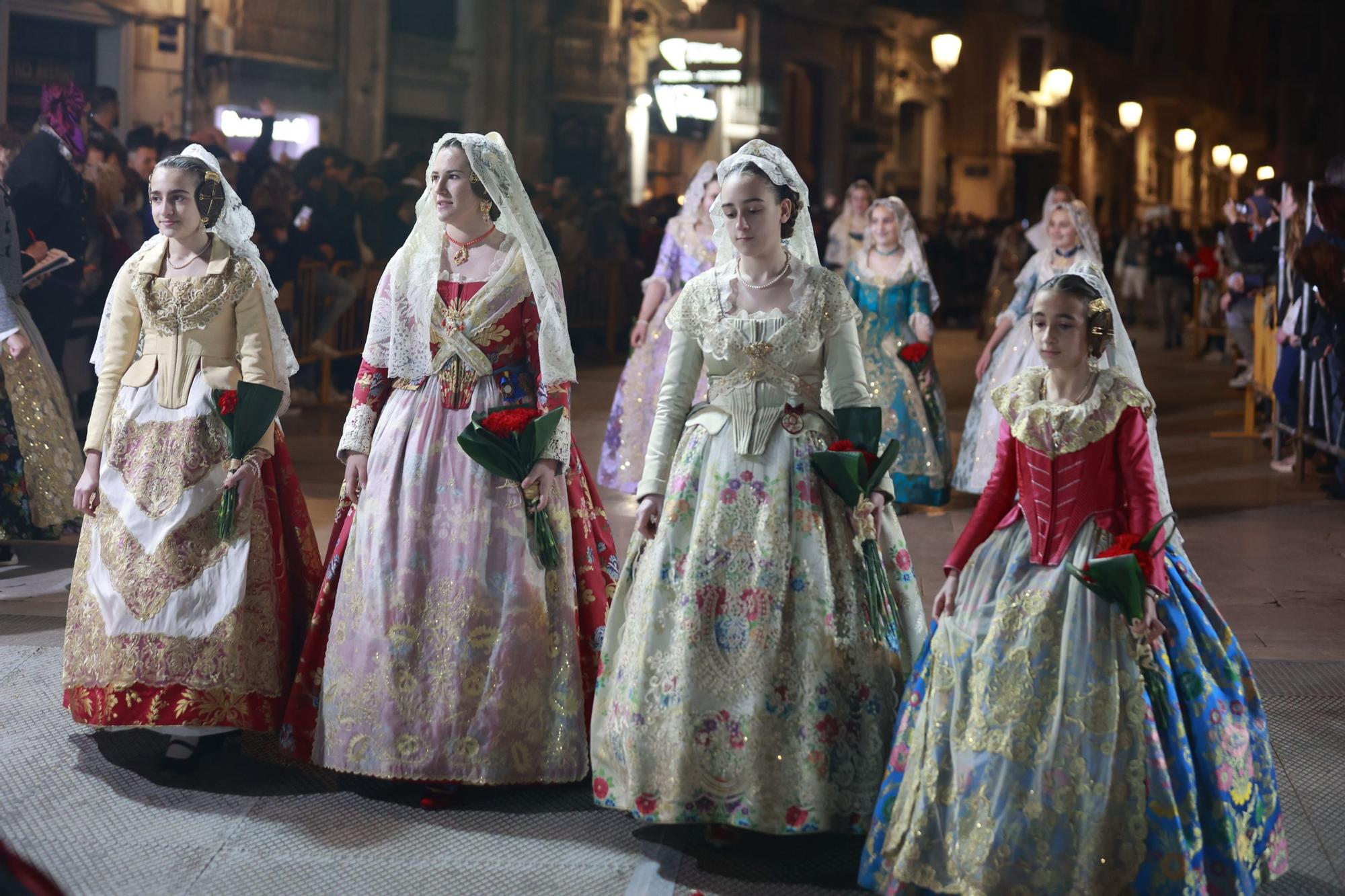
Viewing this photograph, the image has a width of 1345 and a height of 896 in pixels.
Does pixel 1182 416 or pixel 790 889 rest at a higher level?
pixel 1182 416

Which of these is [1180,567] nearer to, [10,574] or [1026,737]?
[1026,737]

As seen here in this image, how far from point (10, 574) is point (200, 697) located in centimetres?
281

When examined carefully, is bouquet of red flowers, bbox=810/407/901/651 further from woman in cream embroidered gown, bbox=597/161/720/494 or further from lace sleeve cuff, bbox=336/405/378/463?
woman in cream embroidered gown, bbox=597/161/720/494

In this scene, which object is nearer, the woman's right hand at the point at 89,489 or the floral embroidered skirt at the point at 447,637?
the floral embroidered skirt at the point at 447,637

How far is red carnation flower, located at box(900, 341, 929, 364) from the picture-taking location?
773cm

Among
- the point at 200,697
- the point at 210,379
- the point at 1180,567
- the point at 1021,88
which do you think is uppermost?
the point at 1021,88

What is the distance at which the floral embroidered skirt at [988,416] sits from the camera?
25.7ft

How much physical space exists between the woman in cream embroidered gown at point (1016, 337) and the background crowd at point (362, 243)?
1.45m

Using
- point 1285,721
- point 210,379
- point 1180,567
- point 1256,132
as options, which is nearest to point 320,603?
point 210,379

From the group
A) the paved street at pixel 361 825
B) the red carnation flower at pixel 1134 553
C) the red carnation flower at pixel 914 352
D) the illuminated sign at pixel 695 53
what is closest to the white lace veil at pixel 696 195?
the red carnation flower at pixel 914 352

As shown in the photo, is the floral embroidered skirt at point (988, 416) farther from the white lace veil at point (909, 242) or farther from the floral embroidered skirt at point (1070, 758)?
the floral embroidered skirt at point (1070, 758)

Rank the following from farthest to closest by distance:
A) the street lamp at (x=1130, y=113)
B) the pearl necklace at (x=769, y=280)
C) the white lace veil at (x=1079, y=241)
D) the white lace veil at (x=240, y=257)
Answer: the street lamp at (x=1130, y=113)
the white lace veil at (x=1079, y=241)
the white lace veil at (x=240, y=257)
the pearl necklace at (x=769, y=280)

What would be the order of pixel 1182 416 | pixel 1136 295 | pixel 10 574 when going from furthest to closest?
pixel 1136 295, pixel 1182 416, pixel 10 574

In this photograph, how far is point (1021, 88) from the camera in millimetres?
31469
